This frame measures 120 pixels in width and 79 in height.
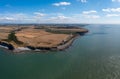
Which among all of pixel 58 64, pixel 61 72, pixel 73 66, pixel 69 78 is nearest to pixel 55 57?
pixel 58 64

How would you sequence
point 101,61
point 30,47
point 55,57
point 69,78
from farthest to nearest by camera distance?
point 30,47 → point 55,57 → point 101,61 → point 69,78

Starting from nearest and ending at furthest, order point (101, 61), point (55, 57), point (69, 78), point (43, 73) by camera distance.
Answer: point (69, 78) < point (43, 73) < point (101, 61) < point (55, 57)

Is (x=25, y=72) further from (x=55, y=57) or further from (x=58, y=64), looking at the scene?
(x=55, y=57)

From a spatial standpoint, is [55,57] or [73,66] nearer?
[73,66]

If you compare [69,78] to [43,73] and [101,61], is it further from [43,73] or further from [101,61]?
[101,61]

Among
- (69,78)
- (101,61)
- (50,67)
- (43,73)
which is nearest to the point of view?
(69,78)

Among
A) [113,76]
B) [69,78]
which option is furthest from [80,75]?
A: [113,76]

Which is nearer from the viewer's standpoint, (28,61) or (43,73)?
(43,73)

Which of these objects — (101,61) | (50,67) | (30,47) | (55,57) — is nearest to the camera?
(50,67)
